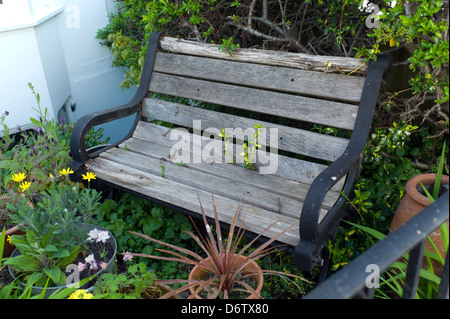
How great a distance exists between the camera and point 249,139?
2.71m

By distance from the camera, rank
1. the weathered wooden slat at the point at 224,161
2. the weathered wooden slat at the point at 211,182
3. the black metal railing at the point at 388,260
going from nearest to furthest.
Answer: the black metal railing at the point at 388,260 < the weathered wooden slat at the point at 211,182 < the weathered wooden slat at the point at 224,161

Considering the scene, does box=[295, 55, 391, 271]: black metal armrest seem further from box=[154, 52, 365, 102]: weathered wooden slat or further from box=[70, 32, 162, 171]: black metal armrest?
box=[70, 32, 162, 171]: black metal armrest

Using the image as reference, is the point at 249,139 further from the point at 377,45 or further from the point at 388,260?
the point at 388,260

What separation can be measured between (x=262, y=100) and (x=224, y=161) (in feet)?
1.58

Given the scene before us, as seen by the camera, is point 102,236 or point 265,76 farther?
point 265,76

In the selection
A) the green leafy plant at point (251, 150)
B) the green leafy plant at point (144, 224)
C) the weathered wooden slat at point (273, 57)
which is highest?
the weathered wooden slat at point (273, 57)

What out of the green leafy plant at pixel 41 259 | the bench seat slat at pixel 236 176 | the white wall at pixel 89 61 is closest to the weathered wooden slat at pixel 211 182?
the bench seat slat at pixel 236 176

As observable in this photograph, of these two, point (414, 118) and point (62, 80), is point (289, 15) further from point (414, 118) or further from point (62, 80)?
point (62, 80)

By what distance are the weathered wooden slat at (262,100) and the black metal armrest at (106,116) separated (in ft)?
0.27

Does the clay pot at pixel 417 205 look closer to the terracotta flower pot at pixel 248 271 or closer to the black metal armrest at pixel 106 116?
the terracotta flower pot at pixel 248 271

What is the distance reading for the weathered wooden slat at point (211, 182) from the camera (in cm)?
226

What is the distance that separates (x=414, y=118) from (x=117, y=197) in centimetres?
212

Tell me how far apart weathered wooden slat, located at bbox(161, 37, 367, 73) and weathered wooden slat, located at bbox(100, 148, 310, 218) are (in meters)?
0.75

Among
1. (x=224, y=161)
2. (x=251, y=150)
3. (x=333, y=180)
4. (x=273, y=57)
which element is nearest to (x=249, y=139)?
(x=251, y=150)
